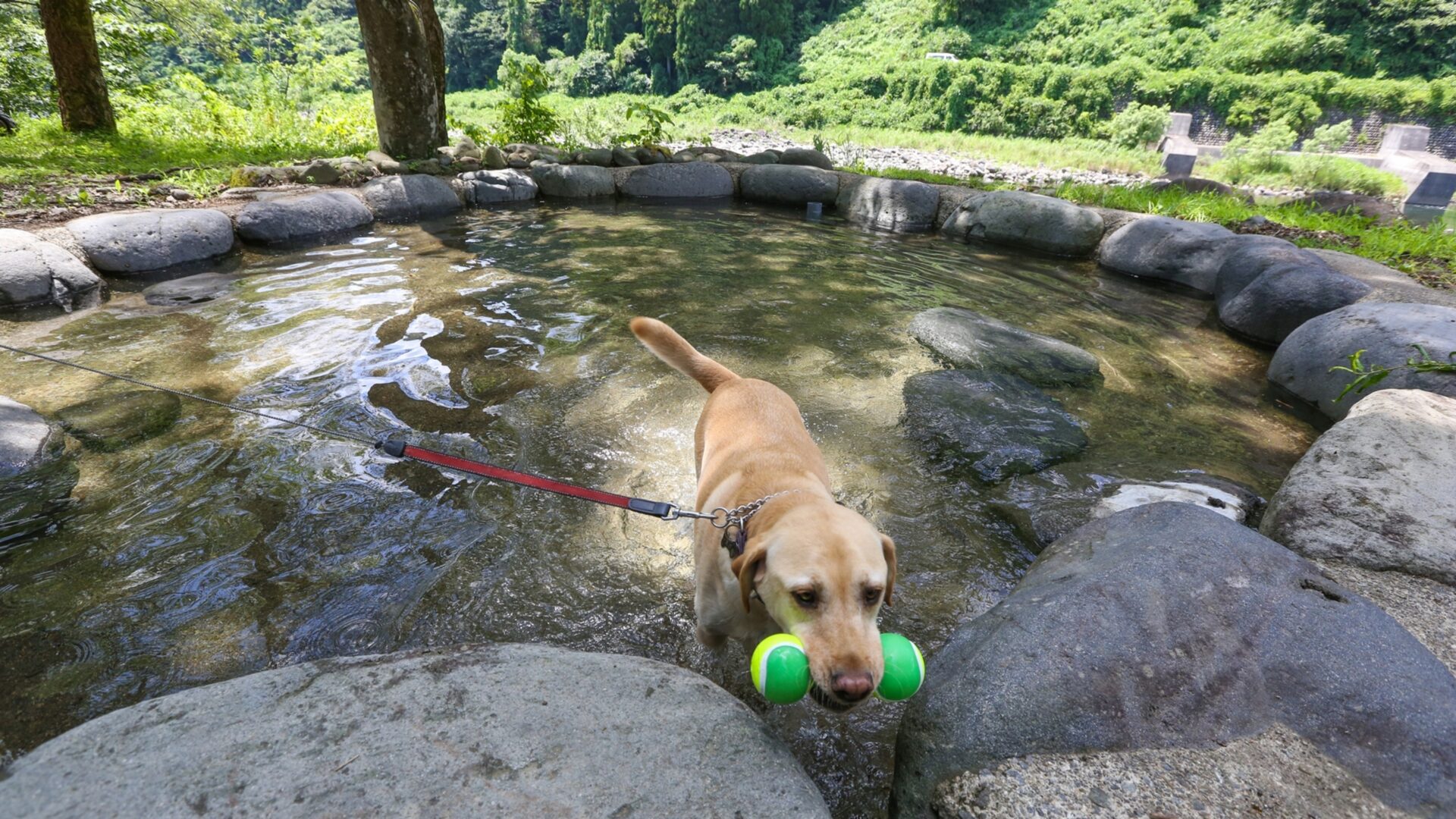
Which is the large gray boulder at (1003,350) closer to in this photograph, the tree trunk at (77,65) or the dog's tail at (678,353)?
the dog's tail at (678,353)

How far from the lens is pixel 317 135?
41.4ft

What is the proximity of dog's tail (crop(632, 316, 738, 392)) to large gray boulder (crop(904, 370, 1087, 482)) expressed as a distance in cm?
163

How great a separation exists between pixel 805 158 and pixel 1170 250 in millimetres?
7022

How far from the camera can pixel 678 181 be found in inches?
479

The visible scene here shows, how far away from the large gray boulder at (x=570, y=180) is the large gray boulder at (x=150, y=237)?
16.9 ft

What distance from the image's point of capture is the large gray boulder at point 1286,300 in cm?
590

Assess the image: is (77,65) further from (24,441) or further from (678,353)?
(678,353)

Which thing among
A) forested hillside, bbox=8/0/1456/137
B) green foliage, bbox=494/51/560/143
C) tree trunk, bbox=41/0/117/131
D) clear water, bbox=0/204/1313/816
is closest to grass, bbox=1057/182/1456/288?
clear water, bbox=0/204/1313/816

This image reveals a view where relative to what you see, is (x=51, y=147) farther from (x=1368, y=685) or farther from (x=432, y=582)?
(x=1368, y=685)

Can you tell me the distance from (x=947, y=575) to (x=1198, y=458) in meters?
2.27

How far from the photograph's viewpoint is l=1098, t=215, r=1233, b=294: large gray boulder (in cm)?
788

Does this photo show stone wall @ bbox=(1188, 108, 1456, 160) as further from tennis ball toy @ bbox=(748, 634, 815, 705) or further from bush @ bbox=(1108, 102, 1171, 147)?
tennis ball toy @ bbox=(748, 634, 815, 705)

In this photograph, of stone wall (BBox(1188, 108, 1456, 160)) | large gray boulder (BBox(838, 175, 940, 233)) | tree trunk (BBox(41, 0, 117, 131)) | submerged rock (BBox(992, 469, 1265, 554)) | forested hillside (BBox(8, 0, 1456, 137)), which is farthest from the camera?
stone wall (BBox(1188, 108, 1456, 160))

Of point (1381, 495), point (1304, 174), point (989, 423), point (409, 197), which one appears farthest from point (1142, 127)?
point (1381, 495)
